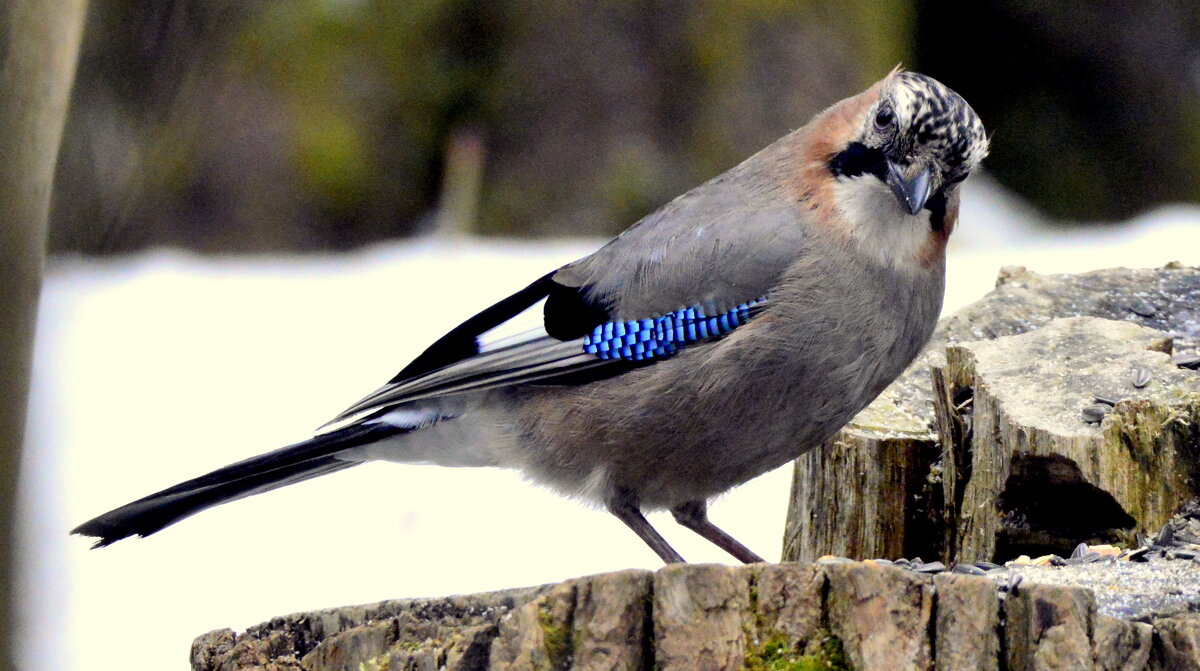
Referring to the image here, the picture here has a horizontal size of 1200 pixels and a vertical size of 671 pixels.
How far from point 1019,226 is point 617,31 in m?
3.72

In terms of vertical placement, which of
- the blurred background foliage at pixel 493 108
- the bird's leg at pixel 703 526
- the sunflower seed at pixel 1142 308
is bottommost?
the bird's leg at pixel 703 526

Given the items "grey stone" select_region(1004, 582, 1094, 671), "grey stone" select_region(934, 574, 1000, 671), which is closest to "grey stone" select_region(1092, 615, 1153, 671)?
"grey stone" select_region(1004, 582, 1094, 671)

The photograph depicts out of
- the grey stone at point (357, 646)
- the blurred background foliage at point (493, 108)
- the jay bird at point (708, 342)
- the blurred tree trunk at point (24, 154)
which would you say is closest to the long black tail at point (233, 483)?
the jay bird at point (708, 342)

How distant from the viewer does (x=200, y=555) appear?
662 cm

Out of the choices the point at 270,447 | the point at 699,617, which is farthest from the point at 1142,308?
the point at 270,447

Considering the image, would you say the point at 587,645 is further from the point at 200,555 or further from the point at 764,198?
the point at 200,555

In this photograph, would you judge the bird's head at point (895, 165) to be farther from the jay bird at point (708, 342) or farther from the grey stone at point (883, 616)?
the grey stone at point (883, 616)

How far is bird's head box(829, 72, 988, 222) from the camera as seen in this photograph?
11.3ft

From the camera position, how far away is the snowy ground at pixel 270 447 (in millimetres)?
6055

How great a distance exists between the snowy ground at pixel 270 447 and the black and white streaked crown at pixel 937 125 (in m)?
1.54

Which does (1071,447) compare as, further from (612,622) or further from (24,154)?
(24,154)

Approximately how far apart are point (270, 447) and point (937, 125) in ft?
15.3

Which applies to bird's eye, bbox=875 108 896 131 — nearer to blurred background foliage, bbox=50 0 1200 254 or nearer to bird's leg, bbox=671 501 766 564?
bird's leg, bbox=671 501 766 564

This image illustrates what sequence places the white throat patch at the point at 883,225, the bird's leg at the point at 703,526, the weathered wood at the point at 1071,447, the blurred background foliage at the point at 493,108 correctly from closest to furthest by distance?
1. the weathered wood at the point at 1071,447
2. the white throat patch at the point at 883,225
3. the bird's leg at the point at 703,526
4. the blurred background foliage at the point at 493,108
